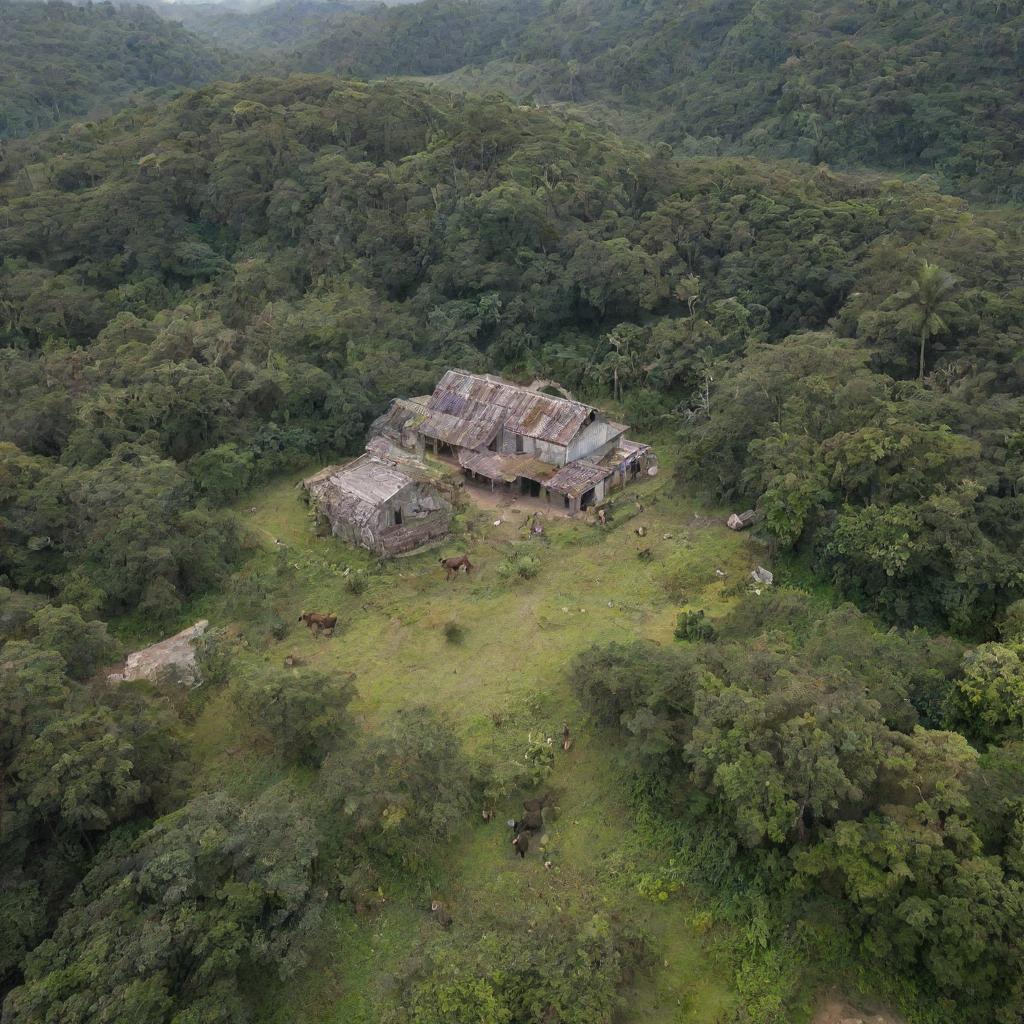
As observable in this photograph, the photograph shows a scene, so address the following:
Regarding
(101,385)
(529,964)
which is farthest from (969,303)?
(101,385)

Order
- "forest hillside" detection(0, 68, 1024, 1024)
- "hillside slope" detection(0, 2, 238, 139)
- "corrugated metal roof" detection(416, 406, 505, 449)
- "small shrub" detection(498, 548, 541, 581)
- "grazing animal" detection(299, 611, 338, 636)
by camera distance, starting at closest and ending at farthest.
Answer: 1. "forest hillside" detection(0, 68, 1024, 1024)
2. "grazing animal" detection(299, 611, 338, 636)
3. "small shrub" detection(498, 548, 541, 581)
4. "corrugated metal roof" detection(416, 406, 505, 449)
5. "hillside slope" detection(0, 2, 238, 139)

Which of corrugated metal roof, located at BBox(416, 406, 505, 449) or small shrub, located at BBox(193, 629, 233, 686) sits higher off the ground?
small shrub, located at BBox(193, 629, 233, 686)

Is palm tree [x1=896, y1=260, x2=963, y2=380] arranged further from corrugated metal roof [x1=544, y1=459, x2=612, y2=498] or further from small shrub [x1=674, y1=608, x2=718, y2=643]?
small shrub [x1=674, y1=608, x2=718, y2=643]

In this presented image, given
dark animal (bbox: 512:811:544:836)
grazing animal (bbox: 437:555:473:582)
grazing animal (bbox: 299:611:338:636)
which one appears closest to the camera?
dark animal (bbox: 512:811:544:836)

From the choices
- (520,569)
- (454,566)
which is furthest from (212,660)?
(520,569)

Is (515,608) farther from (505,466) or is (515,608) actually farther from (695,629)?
(505,466)

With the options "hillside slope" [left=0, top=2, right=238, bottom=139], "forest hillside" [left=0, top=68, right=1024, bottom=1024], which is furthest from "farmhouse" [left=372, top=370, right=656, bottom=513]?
"hillside slope" [left=0, top=2, right=238, bottom=139]

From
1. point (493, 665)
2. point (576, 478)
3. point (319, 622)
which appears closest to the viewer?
point (493, 665)
